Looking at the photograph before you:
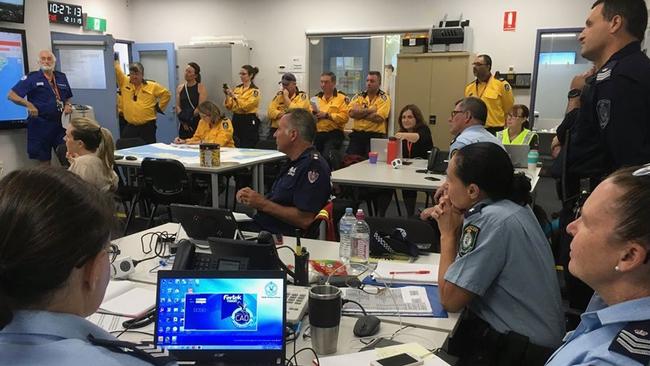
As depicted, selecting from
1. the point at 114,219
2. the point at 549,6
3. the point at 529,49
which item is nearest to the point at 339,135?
the point at 529,49

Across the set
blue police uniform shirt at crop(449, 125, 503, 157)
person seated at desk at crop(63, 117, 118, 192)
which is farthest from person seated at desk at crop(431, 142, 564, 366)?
person seated at desk at crop(63, 117, 118, 192)

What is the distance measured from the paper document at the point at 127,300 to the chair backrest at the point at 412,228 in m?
1.09

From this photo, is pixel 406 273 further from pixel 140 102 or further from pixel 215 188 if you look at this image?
pixel 140 102

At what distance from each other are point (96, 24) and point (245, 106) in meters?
3.06

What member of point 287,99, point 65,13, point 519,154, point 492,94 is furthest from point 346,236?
point 65,13

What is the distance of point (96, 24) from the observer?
27.7 ft

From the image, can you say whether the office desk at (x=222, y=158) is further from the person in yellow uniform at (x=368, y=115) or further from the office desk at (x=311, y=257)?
the office desk at (x=311, y=257)

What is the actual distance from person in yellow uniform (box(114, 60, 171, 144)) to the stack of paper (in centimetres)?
599

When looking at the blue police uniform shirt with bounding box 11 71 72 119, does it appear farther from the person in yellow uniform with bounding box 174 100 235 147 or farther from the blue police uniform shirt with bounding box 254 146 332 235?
the blue police uniform shirt with bounding box 254 146 332 235

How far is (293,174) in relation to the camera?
2965mm

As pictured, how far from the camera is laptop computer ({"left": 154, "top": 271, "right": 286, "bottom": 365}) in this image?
138 cm

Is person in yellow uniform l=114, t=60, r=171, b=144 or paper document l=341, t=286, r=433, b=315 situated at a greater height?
person in yellow uniform l=114, t=60, r=171, b=144

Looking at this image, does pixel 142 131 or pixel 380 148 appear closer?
pixel 380 148

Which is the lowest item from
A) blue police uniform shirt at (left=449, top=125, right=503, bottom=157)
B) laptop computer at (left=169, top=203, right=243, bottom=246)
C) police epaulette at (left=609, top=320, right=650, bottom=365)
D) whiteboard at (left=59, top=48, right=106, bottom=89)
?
laptop computer at (left=169, top=203, right=243, bottom=246)
